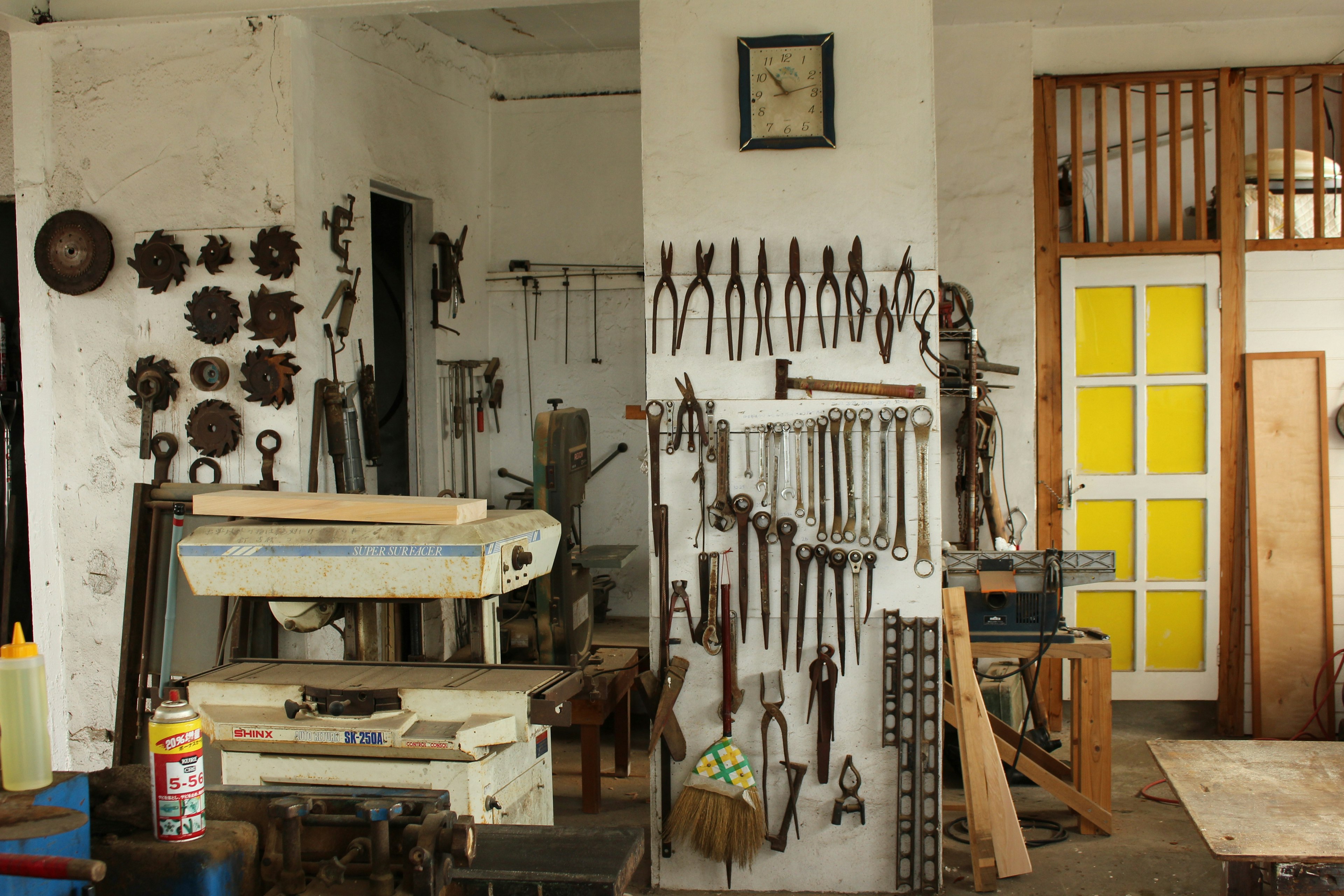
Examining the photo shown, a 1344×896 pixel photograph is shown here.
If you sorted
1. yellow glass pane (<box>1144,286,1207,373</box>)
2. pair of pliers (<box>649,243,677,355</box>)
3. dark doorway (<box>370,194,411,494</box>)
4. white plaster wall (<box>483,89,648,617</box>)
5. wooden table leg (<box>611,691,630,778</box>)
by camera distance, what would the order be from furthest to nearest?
white plaster wall (<box>483,89,648,617</box>), dark doorway (<box>370,194,411,494</box>), yellow glass pane (<box>1144,286,1207,373</box>), wooden table leg (<box>611,691,630,778</box>), pair of pliers (<box>649,243,677,355</box>)

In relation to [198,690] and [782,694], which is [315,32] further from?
[782,694]

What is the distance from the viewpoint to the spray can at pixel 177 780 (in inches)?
57.7

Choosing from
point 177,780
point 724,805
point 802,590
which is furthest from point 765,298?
point 177,780

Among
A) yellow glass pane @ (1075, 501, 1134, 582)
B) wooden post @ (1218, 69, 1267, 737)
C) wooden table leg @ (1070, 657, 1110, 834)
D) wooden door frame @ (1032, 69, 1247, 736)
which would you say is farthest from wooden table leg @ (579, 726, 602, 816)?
wooden post @ (1218, 69, 1267, 737)

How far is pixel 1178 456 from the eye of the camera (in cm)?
445

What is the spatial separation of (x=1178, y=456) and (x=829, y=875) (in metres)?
2.55

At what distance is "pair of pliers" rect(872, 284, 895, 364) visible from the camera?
3.01m

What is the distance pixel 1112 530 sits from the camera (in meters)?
4.49

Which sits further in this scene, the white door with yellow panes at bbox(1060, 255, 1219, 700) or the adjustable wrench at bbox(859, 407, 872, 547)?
the white door with yellow panes at bbox(1060, 255, 1219, 700)

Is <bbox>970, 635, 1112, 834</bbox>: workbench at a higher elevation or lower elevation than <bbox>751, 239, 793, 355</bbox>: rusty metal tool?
lower

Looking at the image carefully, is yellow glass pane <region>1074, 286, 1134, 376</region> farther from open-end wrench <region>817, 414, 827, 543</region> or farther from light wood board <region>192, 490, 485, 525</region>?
light wood board <region>192, 490, 485, 525</region>

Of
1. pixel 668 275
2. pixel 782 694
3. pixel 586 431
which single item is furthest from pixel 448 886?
pixel 586 431

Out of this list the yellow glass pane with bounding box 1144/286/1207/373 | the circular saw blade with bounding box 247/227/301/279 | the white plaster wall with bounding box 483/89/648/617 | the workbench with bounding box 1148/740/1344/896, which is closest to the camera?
the workbench with bounding box 1148/740/1344/896

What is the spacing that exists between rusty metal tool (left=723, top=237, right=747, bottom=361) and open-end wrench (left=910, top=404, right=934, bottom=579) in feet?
1.87
